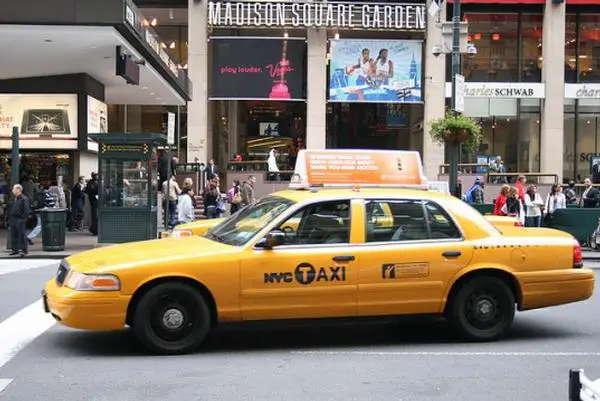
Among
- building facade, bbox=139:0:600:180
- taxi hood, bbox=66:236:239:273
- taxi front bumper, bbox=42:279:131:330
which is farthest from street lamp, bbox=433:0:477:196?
building facade, bbox=139:0:600:180

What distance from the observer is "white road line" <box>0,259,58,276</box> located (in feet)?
45.0

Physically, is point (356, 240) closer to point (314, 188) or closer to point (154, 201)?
point (314, 188)

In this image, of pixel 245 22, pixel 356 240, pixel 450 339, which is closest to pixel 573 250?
pixel 450 339

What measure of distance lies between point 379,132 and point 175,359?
3313 cm

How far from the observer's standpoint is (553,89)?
33750mm

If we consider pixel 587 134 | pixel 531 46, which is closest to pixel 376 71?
pixel 531 46

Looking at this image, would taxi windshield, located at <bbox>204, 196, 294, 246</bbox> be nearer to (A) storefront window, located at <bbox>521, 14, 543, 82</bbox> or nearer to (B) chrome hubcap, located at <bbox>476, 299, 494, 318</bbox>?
(B) chrome hubcap, located at <bbox>476, 299, 494, 318</bbox>

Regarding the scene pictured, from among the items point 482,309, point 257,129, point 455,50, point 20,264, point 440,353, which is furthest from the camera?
point 257,129

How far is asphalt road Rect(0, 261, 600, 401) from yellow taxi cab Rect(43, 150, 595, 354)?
366mm

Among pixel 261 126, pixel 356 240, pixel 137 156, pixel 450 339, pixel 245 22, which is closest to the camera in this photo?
pixel 356 240

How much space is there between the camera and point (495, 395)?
5789mm

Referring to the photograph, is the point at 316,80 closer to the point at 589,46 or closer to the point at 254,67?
the point at 254,67

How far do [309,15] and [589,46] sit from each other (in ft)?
44.9

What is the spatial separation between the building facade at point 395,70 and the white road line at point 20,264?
1727 cm
